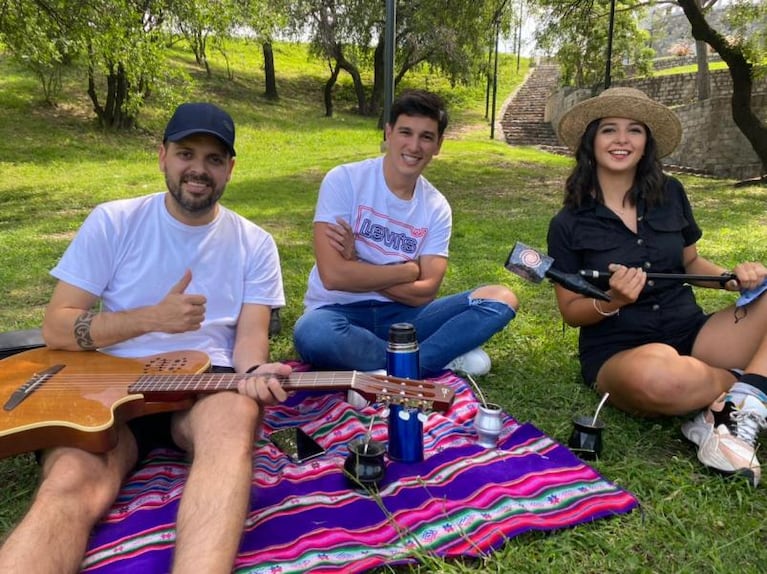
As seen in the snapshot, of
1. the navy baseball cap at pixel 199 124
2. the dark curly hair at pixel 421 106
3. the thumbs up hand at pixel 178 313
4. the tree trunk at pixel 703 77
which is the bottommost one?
the thumbs up hand at pixel 178 313

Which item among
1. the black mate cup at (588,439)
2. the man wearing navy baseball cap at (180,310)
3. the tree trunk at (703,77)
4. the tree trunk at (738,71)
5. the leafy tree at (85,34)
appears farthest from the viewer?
the tree trunk at (703,77)

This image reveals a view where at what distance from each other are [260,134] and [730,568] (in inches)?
807

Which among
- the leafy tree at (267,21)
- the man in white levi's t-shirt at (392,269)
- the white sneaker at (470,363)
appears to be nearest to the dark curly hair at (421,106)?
the man in white levi's t-shirt at (392,269)

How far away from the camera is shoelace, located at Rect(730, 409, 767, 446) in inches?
103

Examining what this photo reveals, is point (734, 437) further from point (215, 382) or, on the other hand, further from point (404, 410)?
point (215, 382)

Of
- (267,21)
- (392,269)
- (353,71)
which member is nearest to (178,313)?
(392,269)

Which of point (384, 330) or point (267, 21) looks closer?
point (384, 330)

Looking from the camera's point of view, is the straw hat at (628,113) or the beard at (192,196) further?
the straw hat at (628,113)

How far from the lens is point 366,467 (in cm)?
247

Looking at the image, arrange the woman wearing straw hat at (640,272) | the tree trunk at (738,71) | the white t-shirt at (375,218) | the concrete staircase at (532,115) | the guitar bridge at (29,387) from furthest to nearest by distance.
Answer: the concrete staircase at (532,115)
the tree trunk at (738,71)
the white t-shirt at (375,218)
the woman wearing straw hat at (640,272)
the guitar bridge at (29,387)

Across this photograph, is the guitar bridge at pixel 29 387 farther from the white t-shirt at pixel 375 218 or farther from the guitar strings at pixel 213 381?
the white t-shirt at pixel 375 218

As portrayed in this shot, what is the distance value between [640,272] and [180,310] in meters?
2.09

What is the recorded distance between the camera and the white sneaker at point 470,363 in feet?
12.4

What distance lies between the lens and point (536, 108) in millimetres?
30172
